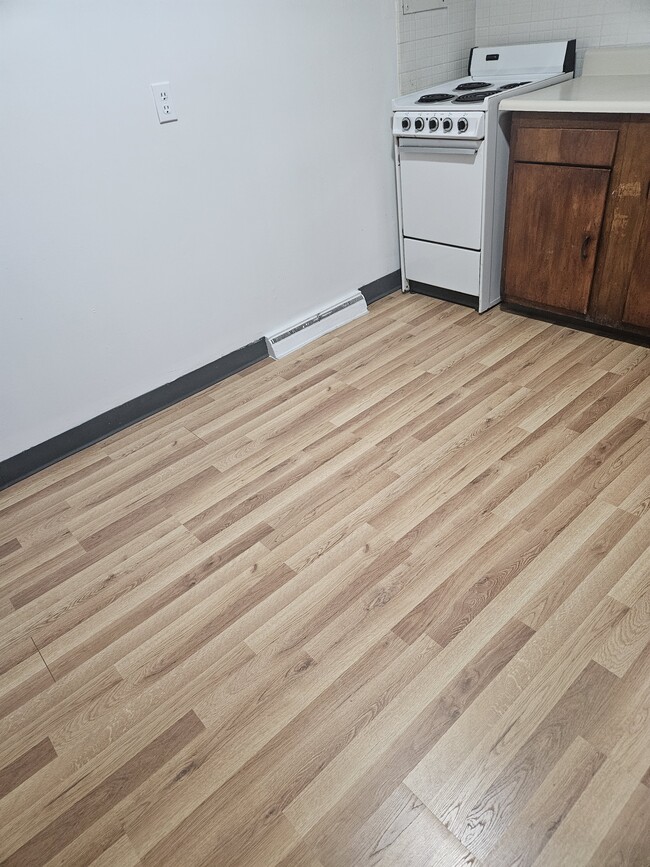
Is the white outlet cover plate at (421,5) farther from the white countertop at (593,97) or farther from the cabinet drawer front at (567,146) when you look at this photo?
the cabinet drawer front at (567,146)

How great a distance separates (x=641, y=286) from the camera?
2.36m

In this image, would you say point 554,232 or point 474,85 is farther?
point 474,85

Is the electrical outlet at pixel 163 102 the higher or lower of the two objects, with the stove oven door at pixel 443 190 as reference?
higher

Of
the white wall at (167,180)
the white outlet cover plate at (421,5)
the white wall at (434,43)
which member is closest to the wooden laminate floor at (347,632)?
the white wall at (167,180)

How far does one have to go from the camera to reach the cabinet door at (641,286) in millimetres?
2275

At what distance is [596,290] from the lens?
2.51 meters

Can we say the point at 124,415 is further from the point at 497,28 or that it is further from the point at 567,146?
the point at 497,28

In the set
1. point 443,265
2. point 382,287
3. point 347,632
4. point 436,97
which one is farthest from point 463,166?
point 347,632

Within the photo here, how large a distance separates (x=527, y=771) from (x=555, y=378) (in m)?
1.61

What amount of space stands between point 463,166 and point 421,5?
3.01 ft

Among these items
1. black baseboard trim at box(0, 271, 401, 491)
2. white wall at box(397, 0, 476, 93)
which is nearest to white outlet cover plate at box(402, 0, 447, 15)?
white wall at box(397, 0, 476, 93)

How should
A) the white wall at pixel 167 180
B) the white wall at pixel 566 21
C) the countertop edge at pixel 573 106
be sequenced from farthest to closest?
the white wall at pixel 566 21
the countertop edge at pixel 573 106
the white wall at pixel 167 180

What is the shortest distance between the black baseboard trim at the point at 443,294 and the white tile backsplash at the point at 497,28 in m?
0.99

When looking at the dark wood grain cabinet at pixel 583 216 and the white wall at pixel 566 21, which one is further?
the white wall at pixel 566 21
